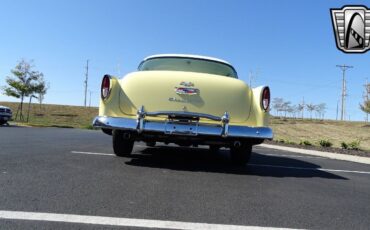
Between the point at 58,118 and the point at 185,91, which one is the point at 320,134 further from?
the point at 185,91

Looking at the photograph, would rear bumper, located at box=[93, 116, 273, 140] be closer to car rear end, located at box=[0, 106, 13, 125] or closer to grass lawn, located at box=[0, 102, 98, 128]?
car rear end, located at box=[0, 106, 13, 125]

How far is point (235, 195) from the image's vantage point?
3.92 metres

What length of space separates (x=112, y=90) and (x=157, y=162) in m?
1.35

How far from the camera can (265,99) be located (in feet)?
18.4

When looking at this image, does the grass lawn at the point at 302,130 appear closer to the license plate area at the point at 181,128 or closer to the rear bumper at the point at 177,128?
the rear bumper at the point at 177,128

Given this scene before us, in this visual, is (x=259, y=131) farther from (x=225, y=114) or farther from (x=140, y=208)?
(x=140, y=208)

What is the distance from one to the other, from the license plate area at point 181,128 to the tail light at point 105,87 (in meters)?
0.97

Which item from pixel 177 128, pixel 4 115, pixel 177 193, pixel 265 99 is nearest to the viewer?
pixel 177 193

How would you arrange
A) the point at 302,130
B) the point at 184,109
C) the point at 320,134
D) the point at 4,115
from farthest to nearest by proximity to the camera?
the point at 302,130 → the point at 320,134 → the point at 4,115 → the point at 184,109

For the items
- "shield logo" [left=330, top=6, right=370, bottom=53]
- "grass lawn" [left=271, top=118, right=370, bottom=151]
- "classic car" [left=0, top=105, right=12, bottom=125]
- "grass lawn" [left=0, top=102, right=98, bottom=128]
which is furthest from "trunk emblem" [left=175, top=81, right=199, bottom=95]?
"grass lawn" [left=0, top=102, right=98, bottom=128]

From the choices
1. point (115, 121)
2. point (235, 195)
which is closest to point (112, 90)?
point (115, 121)

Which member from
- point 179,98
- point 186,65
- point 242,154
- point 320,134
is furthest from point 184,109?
point 320,134

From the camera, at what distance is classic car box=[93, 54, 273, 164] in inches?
203

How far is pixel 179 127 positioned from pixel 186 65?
1.54m
